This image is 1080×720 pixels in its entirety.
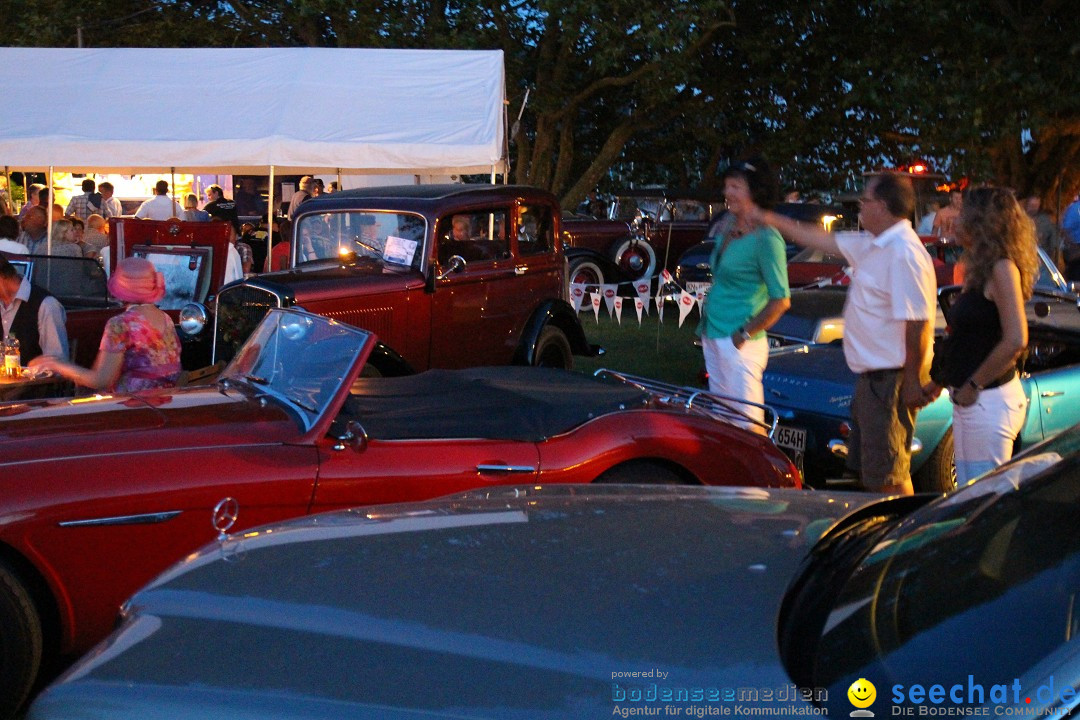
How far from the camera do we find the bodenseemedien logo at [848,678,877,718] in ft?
5.35

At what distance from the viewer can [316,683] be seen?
1.75m

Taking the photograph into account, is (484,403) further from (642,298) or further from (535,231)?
(642,298)

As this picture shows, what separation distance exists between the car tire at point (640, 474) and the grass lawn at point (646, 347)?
4880mm

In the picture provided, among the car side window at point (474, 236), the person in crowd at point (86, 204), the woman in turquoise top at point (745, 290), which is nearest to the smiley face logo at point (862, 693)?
the woman in turquoise top at point (745, 290)

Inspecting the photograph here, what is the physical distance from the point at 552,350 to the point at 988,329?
5.30 m

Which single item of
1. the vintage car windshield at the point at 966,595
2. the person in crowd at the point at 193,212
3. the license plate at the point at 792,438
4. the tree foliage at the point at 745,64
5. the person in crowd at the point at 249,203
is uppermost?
the tree foliage at the point at 745,64

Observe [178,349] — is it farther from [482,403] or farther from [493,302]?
[493,302]

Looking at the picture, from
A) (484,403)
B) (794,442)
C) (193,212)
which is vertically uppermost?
(193,212)

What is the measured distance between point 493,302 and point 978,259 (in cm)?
491

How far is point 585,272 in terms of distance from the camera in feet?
54.2

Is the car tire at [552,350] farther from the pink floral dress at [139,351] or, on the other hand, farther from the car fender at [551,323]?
the pink floral dress at [139,351]

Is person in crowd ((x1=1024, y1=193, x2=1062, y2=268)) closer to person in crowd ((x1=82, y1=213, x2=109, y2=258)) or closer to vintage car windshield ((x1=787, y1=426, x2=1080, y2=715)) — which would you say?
person in crowd ((x1=82, y1=213, x2=109, y2=258))

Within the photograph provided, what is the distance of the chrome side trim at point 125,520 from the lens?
3.62m

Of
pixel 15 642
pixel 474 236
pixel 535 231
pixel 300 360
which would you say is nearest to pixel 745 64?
pixel 535 231
